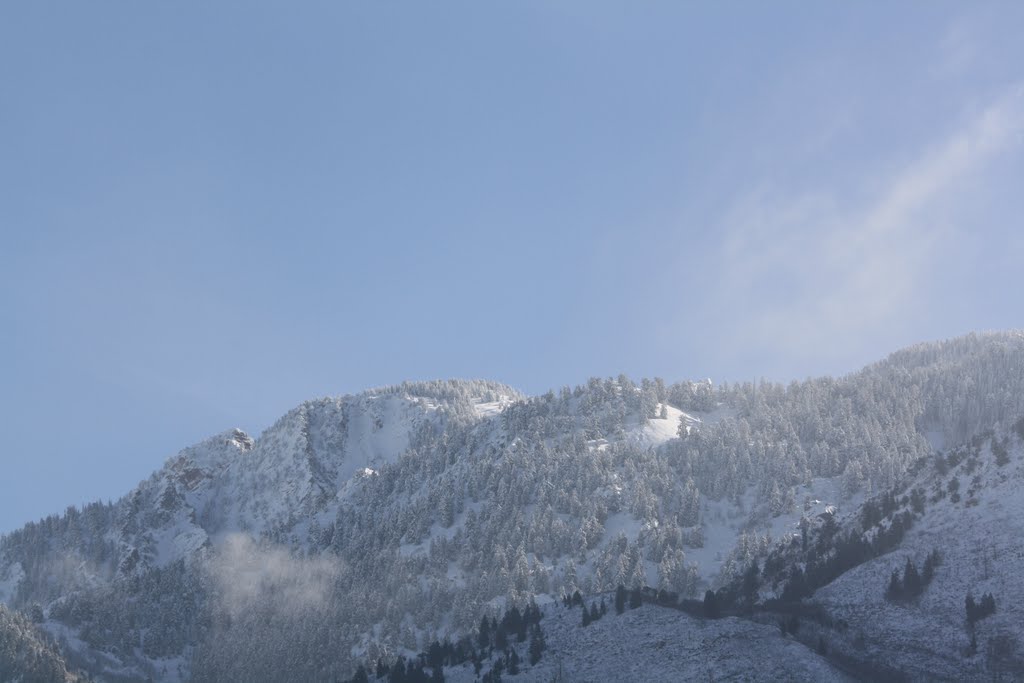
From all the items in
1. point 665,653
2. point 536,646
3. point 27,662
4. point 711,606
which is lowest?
point 665,653

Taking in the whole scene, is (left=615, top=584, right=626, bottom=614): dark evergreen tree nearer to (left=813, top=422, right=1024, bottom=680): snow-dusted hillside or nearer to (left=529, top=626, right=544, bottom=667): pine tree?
(left=529, top=626, right=544, bottom=667): pine tree

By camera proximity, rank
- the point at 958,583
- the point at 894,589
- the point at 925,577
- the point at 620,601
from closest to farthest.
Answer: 1. the point at 958,583
2. the point at 925,577
3. the point at 894,589
4. the point at 620,601

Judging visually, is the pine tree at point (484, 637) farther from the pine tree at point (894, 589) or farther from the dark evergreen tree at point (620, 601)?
the pine tree at point (894, 589)

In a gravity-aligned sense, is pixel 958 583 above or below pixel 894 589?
below

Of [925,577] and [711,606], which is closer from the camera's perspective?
[925,577]

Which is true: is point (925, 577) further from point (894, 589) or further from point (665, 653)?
point (665, 653)

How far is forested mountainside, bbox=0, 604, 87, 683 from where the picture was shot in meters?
184

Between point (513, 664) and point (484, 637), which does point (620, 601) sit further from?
point (484, 637)

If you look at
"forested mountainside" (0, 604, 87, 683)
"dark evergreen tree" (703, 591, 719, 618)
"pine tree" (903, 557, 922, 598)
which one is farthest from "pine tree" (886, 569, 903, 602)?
"forested mountainside" (0, 604, 87, 683)

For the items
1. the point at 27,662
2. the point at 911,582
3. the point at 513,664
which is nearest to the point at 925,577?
the point at 911,582

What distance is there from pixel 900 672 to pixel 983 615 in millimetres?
11808

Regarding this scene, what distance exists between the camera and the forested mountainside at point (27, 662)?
604 ft

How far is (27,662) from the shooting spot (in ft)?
615

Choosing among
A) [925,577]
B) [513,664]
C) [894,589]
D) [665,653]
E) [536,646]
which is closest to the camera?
[665,653]
